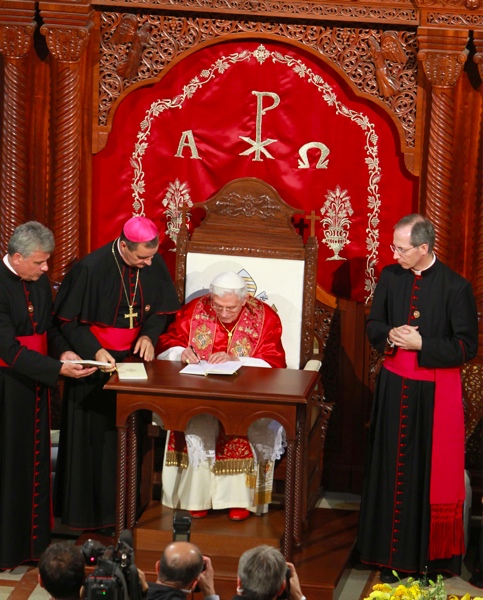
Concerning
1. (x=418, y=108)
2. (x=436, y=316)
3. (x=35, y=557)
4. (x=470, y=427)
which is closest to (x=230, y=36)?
(x=418, y=108)

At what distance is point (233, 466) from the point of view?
697 centimetres

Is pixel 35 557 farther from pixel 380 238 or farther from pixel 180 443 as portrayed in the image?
pixel 380 238

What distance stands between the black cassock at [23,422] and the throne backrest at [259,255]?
3.77ft

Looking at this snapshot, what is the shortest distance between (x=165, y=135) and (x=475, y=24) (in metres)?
2.16

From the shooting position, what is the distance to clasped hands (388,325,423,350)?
6.79 metres

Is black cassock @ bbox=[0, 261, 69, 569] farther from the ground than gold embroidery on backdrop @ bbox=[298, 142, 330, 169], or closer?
closer

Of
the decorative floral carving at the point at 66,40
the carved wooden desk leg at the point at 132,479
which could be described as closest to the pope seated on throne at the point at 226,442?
the carved wooden desk leg at the point at 132,479

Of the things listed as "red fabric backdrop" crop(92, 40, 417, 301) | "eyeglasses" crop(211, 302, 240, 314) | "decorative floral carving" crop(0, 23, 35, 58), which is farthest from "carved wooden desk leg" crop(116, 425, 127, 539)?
"decorative floral carving" crop(0, 23, 35, 58)

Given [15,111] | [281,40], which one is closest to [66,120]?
[15,111]

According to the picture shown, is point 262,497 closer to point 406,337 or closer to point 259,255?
point 406,337

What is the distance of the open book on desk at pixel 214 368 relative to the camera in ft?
21.9

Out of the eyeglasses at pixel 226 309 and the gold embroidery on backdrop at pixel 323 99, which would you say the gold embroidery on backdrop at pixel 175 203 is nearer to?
the gold embroidery on backdrop at pixel 323 99

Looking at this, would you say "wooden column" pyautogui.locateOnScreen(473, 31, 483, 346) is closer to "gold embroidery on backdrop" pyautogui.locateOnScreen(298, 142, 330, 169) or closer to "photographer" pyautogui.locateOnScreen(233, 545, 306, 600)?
"gold embroidery on backdrop" pyautogui.locateOnScreen(298, 142, 330, 169)

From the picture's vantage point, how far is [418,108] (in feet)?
26.1
